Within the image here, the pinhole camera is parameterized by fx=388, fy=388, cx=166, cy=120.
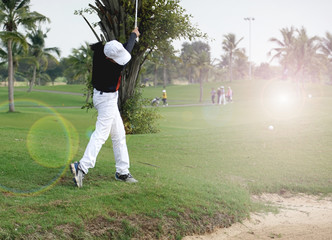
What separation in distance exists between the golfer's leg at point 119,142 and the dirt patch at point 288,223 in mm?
1998

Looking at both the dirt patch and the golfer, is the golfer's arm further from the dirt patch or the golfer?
the dirt patch

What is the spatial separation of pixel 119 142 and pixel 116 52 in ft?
5.38

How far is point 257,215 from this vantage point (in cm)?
695

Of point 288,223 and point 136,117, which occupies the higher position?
point 136,117

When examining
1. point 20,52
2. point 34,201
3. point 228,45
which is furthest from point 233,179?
point 228,45

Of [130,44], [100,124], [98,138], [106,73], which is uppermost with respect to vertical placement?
[130,44]

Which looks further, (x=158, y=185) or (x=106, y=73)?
(x=158, y=185)

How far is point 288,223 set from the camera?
21.6ft

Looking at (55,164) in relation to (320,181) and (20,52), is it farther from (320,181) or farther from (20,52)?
(20,52)

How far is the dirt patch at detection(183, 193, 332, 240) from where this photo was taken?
5922 mm

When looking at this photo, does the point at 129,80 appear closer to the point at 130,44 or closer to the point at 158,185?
the point at 130,44

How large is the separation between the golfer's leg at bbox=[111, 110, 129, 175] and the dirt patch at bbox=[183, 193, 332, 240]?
78.7 inches

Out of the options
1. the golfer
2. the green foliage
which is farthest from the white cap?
the green foliage

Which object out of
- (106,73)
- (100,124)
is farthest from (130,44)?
(100,124)
